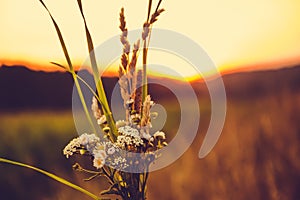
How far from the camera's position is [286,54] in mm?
1290

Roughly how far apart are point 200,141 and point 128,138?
322 mm

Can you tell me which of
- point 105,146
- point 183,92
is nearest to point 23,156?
point 105,146

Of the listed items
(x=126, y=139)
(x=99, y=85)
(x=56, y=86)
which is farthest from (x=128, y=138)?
(x=56, y=86)

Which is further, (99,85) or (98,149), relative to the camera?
(99,85)

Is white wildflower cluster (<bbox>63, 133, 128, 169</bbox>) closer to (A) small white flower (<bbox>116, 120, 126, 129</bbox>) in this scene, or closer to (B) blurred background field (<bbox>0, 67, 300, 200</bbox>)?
(A) small white flower (<bbox>116, 120, 126, 129</bbox>)

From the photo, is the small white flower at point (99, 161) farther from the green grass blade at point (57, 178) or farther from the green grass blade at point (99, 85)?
the green grass blade at point (57, 178)

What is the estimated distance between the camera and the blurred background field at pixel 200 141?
1.27 meters

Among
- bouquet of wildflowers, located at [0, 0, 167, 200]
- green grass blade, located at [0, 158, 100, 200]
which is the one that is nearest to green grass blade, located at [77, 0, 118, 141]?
bouquet of wildflowers, located at [0, 0, 167, 200]

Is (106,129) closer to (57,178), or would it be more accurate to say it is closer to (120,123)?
(120,123)

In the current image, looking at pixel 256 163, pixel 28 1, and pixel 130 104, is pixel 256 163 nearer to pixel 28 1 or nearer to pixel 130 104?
pixel 130 104

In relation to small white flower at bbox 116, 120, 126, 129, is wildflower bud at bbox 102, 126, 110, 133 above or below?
below

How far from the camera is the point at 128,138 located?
101 centimetres

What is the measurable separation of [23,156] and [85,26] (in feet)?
1.28

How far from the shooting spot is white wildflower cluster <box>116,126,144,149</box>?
1.01 meters
